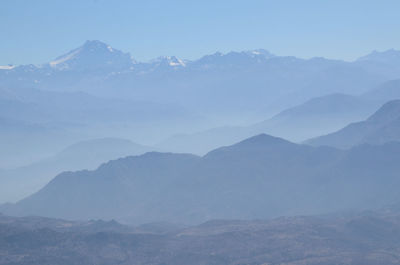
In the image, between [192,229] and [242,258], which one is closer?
[242,258]

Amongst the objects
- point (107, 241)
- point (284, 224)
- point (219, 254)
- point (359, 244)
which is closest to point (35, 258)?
point (107, 241)

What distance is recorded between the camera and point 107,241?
139 meters

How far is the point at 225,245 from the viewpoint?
137750mm

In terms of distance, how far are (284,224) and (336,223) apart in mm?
14369

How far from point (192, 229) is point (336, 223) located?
39.9 m

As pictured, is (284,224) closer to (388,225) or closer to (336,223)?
(336,223)

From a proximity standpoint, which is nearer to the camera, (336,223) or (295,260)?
(295,260)

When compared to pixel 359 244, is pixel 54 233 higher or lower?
higher

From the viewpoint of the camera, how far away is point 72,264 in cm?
12581

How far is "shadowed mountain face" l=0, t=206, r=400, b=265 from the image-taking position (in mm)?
126375

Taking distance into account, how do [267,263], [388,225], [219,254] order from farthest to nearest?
1. [388,225]
2. [219,254]
3. [267,263]

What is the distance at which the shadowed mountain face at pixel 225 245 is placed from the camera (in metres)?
126

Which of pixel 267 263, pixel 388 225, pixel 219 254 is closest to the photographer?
pixel 267 263

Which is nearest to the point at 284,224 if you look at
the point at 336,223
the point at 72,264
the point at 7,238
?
the point at 336,223
